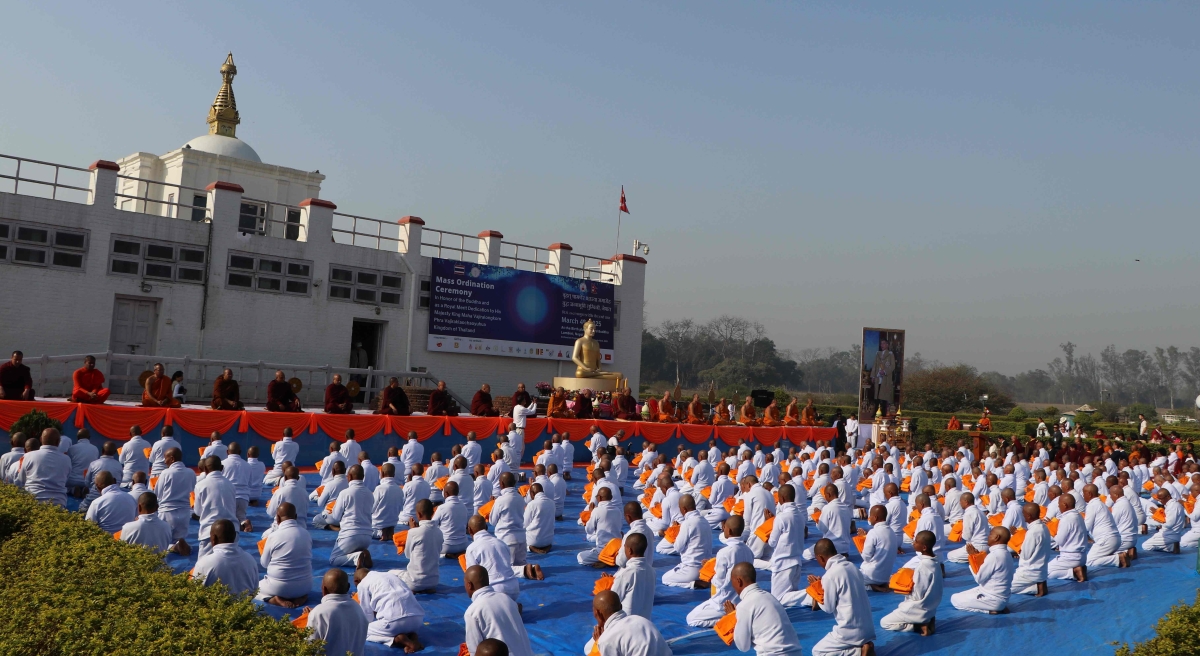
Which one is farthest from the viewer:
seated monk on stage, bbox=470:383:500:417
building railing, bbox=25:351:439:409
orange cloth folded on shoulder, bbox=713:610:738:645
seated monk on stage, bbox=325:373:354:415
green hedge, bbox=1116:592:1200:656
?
seated monk on stage, bbox=470:383:500:417

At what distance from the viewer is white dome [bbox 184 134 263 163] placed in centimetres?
2789

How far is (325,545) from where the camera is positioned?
1109cm

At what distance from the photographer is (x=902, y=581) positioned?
959 cm

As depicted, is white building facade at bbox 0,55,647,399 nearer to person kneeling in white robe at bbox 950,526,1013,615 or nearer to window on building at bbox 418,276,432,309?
window on building at bbox 418,276,432,309

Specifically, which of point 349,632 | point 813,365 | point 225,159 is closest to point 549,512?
point 349,632

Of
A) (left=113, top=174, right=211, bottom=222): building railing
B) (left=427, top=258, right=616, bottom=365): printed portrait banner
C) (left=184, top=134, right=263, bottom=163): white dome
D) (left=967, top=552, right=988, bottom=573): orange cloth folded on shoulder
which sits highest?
(left=184, top=134, right=263, bottom=163): white dome

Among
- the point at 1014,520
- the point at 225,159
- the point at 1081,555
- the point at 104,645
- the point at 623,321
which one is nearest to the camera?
the point at 104,645

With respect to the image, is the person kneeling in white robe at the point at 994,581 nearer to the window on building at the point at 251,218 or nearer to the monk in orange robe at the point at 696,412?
the monk in orange robe at the point at 696,412

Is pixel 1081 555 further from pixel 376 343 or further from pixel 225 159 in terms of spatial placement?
pixel 225 159

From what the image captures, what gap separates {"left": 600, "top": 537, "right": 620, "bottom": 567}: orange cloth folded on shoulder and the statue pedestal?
14173 millimetres

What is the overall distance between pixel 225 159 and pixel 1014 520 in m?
23.3

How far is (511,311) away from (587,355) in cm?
259

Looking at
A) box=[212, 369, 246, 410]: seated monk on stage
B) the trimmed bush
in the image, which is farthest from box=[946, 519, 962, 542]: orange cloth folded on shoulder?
the trimmed bush

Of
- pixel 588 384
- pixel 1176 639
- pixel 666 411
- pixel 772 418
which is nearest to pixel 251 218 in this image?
pixel 588 384
